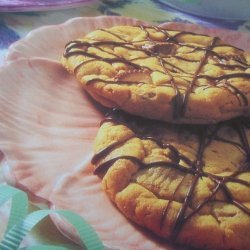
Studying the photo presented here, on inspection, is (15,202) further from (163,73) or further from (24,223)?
(163,73)

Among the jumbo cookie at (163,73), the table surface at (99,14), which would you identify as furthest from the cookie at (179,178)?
the table surface at (99,14)

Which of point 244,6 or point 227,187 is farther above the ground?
point 244,6

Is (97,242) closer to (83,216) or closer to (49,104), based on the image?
(83,216)

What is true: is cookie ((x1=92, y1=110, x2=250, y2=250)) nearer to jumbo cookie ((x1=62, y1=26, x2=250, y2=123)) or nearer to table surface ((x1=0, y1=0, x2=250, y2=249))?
jumbo cookie ((x1=62, y1=26, x2=250, y2=123))

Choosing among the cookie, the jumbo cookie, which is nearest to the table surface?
the jumbo cookie

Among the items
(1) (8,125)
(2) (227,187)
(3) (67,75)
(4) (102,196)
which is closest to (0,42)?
(3) (67,75)

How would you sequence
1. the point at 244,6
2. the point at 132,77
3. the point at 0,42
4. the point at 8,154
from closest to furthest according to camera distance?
1. the point at 8,154
2. the point at 132,77
3. the point at 0,42
4. the point at 244,6

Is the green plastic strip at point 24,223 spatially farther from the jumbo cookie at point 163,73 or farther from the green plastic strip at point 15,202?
the jumbo cookie at point 163,73
